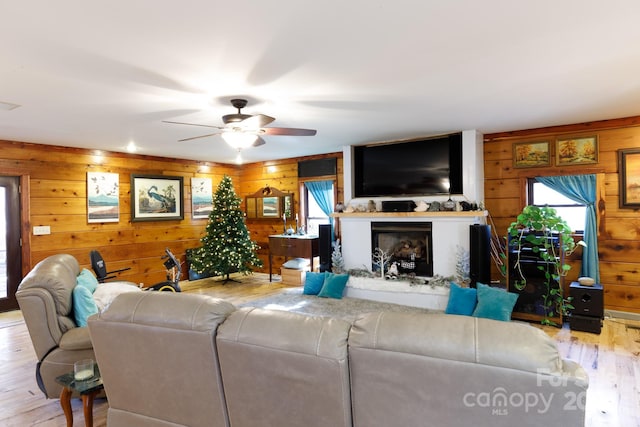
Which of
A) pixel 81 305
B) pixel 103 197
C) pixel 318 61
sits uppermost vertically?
pixel 318 61

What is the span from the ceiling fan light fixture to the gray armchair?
69.2 inches

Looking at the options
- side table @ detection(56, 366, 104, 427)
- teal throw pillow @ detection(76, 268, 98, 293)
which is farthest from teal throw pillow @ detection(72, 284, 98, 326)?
side table @ detection(56, 366, 104, 427)

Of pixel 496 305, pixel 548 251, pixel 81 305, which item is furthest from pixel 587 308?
pixel 81 305

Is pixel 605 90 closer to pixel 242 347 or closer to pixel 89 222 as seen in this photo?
pixel 242 347

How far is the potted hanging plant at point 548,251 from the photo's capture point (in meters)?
4.13

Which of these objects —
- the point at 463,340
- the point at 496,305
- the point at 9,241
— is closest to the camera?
the point at 463,340

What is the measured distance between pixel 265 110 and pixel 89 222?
391 centimetres

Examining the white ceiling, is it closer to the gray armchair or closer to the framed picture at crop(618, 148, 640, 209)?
the framed picture at crop(618, 148, 640, 209)

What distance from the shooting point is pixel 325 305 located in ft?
17.0

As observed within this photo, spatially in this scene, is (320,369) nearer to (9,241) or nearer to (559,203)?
(559,203)

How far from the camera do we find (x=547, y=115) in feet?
13.9

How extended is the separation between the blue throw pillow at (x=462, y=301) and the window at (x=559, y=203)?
1.70 m

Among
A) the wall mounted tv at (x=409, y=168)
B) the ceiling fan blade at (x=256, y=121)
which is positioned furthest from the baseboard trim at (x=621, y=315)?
the ceiling fan blade at (x=256, y=121)

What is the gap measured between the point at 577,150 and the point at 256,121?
413 cm
